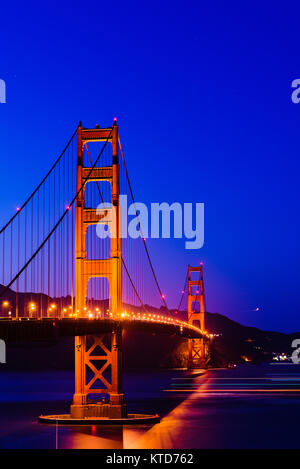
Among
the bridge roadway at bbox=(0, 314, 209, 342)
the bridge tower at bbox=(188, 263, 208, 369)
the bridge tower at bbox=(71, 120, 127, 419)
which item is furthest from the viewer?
the bridge tower at bbox=(188, 263, 208, 369)

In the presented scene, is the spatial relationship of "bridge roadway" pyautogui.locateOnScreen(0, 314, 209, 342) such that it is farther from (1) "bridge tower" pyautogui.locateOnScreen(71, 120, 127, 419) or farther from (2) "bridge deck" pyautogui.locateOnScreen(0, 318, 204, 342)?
(1) "bridge tower" pyautogui.locateOnScreen(71, 120, 127, 419)

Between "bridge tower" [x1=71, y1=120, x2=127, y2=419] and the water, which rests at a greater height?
"bridge tower" [x1=71, y1=120, x2=127, y2=419]

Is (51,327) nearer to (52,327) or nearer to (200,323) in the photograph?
(52,327)

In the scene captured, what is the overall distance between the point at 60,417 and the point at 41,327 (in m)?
12.1

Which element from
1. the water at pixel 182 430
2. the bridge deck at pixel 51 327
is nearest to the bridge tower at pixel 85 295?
the water at pixel 182 430

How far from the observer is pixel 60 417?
40781mm

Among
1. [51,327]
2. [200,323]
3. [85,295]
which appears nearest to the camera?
[51,327]

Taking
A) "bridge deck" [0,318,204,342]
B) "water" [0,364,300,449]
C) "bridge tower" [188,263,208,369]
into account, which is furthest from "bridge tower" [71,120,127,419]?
"bridge tower" [188,263,208,369]

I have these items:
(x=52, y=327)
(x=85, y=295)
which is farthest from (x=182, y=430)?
(x=52, y=327)

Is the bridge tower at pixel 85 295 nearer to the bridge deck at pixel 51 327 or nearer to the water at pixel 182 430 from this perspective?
the water at pixel 182 430

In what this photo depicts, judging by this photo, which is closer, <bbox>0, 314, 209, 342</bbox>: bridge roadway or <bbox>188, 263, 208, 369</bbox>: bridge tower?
<bbox>0, 314, 209, 342</bbox>: bridge roadway

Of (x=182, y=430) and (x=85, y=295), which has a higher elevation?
(x=85, y=295)
